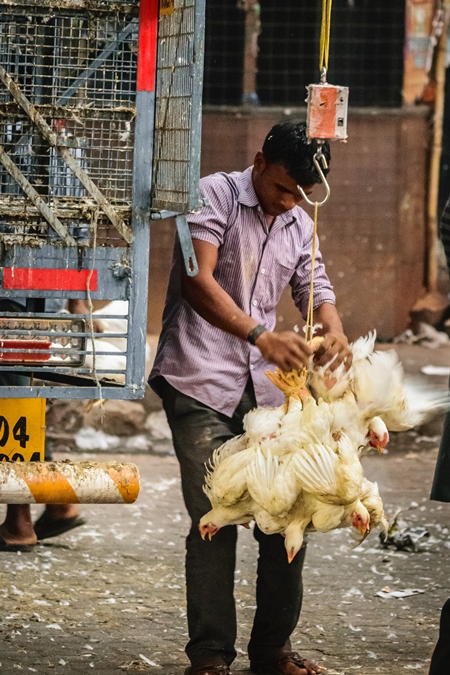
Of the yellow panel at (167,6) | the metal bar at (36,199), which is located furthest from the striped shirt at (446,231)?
the metal bar at (36,199)

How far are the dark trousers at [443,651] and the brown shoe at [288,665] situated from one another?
2.53ft

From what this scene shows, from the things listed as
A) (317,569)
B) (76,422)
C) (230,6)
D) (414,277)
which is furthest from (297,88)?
(317,569)

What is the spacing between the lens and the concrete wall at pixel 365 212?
9156 millimetres

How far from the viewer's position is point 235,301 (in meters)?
3.99

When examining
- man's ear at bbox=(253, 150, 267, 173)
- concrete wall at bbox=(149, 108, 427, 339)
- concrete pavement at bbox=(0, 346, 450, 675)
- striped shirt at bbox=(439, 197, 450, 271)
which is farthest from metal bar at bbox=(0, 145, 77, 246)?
concrete wall at bbox=(149, 108, 427, 339)

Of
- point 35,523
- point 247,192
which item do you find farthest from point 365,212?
point 247,192

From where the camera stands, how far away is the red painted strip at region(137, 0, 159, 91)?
322 centimetres

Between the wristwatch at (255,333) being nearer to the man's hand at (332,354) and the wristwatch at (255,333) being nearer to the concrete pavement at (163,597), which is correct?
the man's hand at (332,354)

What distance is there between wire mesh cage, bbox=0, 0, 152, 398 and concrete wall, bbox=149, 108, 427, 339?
18.9 feet

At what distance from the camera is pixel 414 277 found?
9430 millimetres

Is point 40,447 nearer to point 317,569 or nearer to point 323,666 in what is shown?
point 323,666

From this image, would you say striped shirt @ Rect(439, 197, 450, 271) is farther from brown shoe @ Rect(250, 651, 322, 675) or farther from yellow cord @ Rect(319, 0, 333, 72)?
brown shoe @ Rect(250, 651, 322, 675)

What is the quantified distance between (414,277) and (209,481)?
6.17 m

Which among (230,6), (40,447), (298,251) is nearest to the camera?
(40,447)
